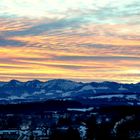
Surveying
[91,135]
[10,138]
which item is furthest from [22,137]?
[91,135]

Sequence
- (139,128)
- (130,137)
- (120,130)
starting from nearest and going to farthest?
(130,137) → (120,130) → (139,128)

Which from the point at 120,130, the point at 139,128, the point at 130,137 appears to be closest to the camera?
the point at 130,137

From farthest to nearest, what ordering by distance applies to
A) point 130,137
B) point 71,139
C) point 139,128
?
point 139,128 → point 130,137 → point 71,139

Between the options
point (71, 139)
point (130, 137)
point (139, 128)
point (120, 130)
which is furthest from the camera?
point (139, 128)

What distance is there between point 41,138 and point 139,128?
41.5m

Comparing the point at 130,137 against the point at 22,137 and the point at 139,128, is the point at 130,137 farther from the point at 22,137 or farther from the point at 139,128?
the point at 22,137

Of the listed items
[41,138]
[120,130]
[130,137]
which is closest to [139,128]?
[120,130]

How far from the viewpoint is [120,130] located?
184375mm

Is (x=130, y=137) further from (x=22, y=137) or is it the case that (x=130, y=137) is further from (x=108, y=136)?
(x=22, y=137)

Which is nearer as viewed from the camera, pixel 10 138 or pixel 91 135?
pixel 91 135

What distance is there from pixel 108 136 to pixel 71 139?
13079 millimetres

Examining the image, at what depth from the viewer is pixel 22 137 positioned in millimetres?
193875

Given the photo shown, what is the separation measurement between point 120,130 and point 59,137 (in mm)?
29957

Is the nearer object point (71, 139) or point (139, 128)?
point (71, 139)
